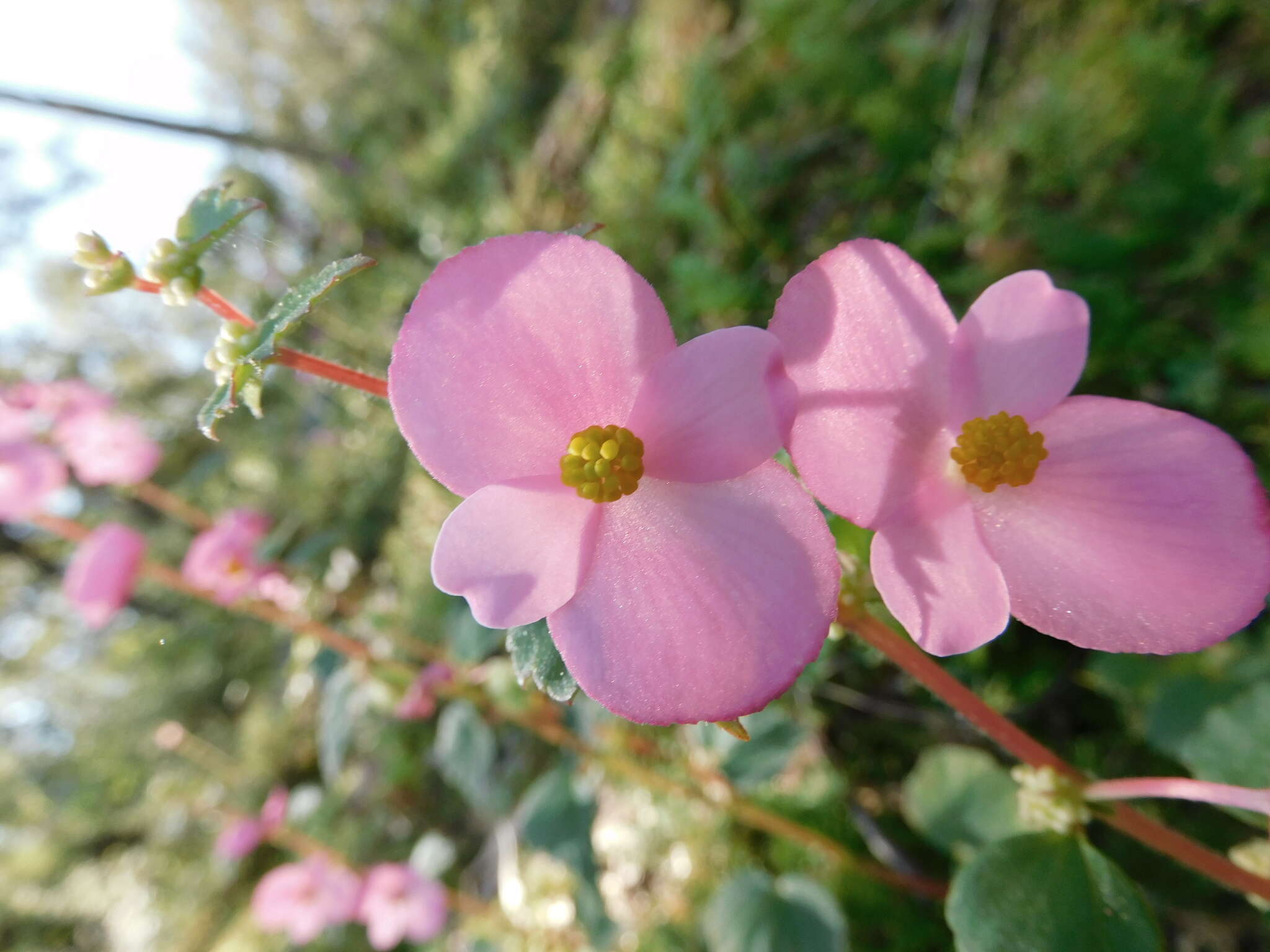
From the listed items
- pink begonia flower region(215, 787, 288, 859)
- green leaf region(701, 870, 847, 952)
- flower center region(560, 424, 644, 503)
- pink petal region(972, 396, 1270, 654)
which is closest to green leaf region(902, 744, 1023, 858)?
green leaf region(701, 870, 847, 952)

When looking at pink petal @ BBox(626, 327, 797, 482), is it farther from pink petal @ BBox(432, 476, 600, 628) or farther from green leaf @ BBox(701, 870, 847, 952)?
green leaf @ BBox(701, 870, 847, 952)

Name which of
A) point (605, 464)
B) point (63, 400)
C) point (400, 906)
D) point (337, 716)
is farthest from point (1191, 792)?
point (63, 400)

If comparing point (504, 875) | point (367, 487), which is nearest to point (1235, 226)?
point (504, 875)

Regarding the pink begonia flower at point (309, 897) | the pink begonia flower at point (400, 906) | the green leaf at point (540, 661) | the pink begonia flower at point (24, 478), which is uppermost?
the green leaf at point (540, 661)

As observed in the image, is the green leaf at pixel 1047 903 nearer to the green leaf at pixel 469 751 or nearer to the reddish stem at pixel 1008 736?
the reddish stem at pixel 1008 736

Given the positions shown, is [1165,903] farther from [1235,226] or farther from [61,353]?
[61,353]


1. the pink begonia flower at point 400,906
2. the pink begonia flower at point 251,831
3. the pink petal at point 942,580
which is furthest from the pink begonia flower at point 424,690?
the pink petal at point 942,580

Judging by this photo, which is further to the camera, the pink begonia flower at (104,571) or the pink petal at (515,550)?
the pink begonia flower at (104,571)
